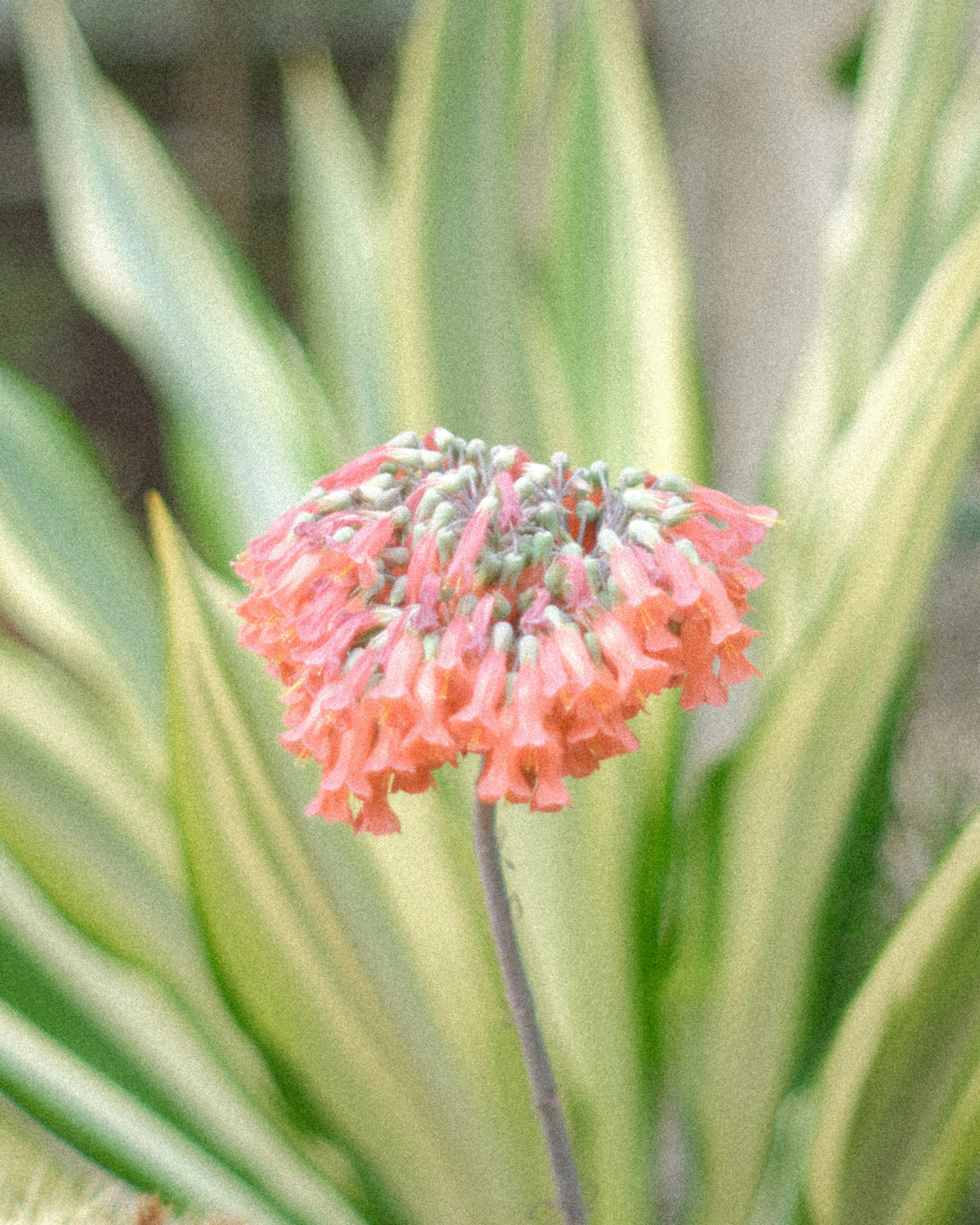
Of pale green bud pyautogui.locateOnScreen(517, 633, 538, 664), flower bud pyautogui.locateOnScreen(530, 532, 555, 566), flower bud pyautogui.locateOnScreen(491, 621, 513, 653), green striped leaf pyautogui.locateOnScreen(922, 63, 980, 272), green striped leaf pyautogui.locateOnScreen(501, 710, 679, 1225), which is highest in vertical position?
flower bud pyautogui.locateOnScreen(530, 532, 555, 566)

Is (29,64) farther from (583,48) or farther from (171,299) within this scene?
(583,48)

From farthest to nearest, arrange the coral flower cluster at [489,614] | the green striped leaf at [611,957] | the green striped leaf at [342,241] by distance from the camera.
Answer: the green striped leaf at [342,241] < the green striped leaf at [611,957] < the coral flower cluster at [489,614]

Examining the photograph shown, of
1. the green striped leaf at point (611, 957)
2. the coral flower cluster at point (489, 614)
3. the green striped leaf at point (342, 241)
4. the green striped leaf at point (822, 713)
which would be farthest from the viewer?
the green striped leaf at point (342, 241)

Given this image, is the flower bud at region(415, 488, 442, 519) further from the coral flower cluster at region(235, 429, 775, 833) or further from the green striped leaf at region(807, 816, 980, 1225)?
the green striped leaf at region(807, 816, 980, 1225)

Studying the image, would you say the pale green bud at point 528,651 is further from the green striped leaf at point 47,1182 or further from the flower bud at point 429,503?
the green striped leaf at point 47,1182

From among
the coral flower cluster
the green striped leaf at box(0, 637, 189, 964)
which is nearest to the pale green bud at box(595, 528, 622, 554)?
the coral flower cluster

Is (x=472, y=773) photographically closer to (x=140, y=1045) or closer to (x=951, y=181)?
(x=140, y=1045)

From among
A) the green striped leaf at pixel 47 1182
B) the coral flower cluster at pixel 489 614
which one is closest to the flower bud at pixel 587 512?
the coral flower cluster at pixel 489 614
